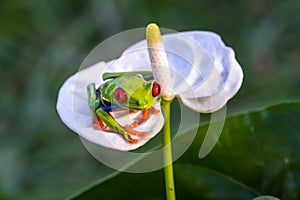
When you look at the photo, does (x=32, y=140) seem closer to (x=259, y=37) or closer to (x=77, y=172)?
(x=77, y=172)

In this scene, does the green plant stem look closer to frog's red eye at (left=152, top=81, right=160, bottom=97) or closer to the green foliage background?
frog's red eye at (left=152, top=81, right=160, bottom=97)

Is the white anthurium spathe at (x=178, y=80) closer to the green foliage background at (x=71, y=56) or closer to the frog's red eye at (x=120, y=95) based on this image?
the frog's red eye at (x=120, y=95)

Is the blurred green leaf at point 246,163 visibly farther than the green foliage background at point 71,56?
No

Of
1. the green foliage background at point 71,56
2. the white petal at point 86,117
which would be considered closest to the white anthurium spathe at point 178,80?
the white petal at point 86,117

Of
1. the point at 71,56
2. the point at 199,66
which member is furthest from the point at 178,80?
the point at 71,56

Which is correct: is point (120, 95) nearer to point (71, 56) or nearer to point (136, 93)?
point (136, 93)

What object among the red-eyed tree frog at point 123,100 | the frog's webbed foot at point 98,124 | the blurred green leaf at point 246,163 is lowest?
the blurred green leaf at point 246,163
